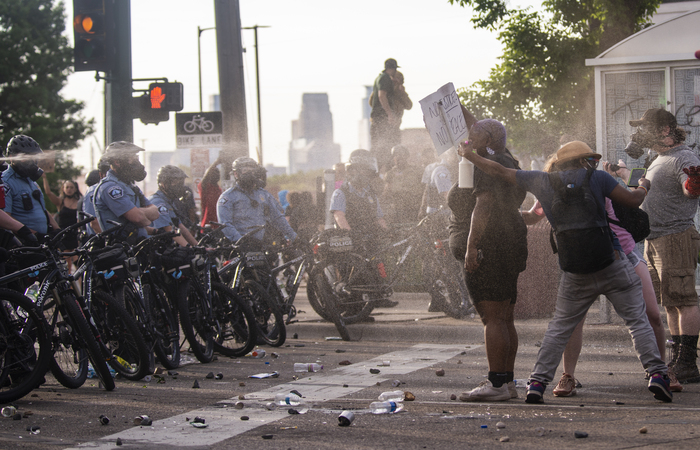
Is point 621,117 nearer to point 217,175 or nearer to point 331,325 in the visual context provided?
point 331,325

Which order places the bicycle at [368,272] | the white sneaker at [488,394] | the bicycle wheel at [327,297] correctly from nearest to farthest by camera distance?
the white sneaker at [488,394] < the bicycle wheel at [327,297] < the bicycle at [368,272]

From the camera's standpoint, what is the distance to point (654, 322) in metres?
5.73

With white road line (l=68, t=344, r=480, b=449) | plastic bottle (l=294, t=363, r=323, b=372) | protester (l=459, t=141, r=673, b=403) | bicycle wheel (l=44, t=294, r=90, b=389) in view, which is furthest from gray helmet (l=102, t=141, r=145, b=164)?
protester (l=459, t=141, r=673, b=403)

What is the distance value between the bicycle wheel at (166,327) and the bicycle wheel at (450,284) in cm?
319

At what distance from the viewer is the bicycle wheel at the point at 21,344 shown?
564cm

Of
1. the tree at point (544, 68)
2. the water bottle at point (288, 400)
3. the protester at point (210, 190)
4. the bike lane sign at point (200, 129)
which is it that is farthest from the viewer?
the tree at point (544, 68)

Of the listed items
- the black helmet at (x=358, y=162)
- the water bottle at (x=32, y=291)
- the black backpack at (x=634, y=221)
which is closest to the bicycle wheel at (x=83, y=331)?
the water bottle at (x=32, y=291)

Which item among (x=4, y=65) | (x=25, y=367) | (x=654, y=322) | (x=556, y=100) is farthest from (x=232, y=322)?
(x=4, y=65)

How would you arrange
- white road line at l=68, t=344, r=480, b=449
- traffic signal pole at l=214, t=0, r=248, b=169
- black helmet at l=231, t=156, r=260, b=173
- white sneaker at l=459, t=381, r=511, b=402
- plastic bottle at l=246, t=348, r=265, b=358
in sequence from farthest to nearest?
traffic signal pole at l=214, t=0, r=248, b=169 < black helmet at l=231, t=156, r=260, b=173 < plastic bottle at l=246, t=348, r=265, b=358 < white sneaker at l=459, t=381, r=511, b=402 < white road line at l=68, t=344, r=480, b=449

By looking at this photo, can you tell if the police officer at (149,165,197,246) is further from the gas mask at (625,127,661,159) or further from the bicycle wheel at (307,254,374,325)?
the gas mask at (625,127,661,159)

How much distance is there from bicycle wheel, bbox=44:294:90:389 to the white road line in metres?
1.31

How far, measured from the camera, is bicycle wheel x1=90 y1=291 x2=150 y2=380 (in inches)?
248

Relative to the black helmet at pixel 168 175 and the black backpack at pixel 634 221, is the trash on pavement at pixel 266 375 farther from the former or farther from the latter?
the black backpack at pixel 634 221

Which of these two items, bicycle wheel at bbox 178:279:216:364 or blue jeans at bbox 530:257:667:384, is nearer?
blue jeans at bbox 530:257:667:384
